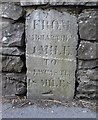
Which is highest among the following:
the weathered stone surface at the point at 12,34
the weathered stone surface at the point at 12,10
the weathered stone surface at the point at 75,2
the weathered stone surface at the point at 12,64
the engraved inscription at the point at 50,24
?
the weathered stone surface at the point at 75,2

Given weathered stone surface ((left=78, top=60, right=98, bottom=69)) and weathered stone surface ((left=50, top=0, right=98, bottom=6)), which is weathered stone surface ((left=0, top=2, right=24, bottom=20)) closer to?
weathered stone surface ((left=50, top=0, right=98, bottom=6))

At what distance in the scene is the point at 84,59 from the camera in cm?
298

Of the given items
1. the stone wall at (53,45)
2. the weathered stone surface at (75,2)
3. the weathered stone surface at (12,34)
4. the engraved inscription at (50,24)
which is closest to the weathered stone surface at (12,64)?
the stone wall at (53,45)

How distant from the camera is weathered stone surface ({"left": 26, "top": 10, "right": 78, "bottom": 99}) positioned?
2.94 metres

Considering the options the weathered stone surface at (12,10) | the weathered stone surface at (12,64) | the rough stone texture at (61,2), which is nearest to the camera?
the rough stone texture at (61,2)

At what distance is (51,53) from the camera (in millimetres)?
3016

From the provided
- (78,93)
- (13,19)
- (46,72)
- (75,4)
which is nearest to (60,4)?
(75,4)

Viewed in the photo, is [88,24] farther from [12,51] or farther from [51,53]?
[12,51]

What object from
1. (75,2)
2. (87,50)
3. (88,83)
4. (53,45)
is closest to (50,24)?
(53,45)

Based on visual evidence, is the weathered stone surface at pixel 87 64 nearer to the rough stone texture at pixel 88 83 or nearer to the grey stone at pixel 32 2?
the rough stone texture at pixel 88 83

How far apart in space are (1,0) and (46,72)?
0.85 m

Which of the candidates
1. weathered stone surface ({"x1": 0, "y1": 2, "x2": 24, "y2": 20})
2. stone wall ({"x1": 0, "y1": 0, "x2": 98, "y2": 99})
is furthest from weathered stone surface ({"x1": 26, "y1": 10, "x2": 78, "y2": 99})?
weathered stone surface ({"x1": 0, "y1": 2, "x2": 24, "y2": 20})

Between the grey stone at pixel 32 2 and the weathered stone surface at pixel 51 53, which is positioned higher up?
the grey stone at pixel 32 2

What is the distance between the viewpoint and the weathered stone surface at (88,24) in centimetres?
287
